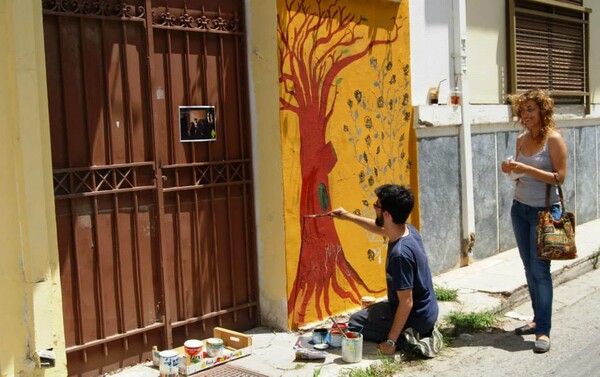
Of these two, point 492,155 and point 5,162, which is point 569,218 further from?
point 5,162

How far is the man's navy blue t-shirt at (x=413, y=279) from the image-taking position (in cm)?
483

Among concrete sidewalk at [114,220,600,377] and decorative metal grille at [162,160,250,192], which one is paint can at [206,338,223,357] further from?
decorative metal grille at [162,160,250,192]

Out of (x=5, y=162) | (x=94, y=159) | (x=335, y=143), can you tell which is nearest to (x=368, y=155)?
(x=335, y=143)

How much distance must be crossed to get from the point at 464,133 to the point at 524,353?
3113 millimetres

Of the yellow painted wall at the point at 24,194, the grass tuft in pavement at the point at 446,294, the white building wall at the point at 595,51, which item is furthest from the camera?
the white building wall at the point at 595,51

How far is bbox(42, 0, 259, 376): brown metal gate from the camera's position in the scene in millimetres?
4469

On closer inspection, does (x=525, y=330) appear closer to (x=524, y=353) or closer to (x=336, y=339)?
(x=524, y=353)

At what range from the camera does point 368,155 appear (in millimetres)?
6270

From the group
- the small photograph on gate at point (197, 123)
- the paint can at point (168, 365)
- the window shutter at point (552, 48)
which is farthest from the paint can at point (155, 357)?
the window shutter at point (552, 48)

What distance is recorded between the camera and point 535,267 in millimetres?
5281

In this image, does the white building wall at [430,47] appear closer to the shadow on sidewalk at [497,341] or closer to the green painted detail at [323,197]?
the green painted detail at [323,197]

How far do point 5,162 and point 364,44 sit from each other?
11.4 ft

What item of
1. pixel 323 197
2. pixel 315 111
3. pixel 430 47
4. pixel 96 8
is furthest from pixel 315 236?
pixel 430 47

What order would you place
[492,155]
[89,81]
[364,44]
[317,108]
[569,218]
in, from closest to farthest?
[89,81], [569,218], [317,108], [364,44], [492,155]
